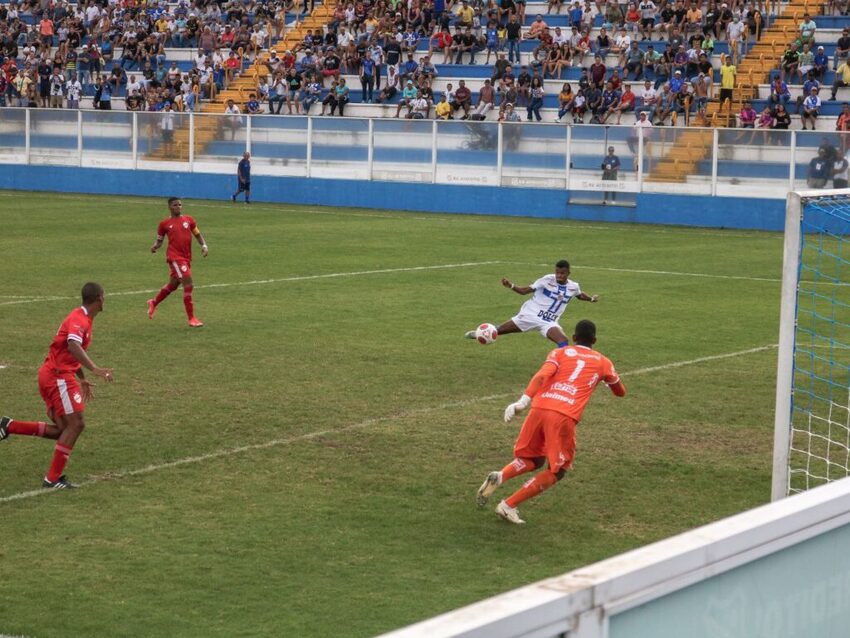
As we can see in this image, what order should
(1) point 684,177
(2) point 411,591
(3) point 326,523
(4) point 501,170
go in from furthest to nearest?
(4) point 501,170 < (1) point 684,177 < (3) point 326,523 < (2) point 411,591

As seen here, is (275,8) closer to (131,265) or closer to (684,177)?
(684,177)

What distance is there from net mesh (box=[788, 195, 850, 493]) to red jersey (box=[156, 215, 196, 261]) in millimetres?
8318

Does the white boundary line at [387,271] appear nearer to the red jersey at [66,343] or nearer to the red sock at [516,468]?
the red jersey at [66,343]

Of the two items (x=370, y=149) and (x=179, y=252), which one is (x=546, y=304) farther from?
(x=370, y=149)

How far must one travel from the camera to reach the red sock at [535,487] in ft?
32.3

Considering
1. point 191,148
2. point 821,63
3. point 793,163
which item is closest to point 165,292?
point 793,163

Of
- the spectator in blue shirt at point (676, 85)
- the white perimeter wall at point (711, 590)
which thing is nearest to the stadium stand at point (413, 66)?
the spectator in blue shirt at point (676, 85)

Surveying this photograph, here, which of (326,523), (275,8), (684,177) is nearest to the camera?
(326,523)

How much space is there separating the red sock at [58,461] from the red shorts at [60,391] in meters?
0.26

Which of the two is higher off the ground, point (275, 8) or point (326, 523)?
point (275, 8)

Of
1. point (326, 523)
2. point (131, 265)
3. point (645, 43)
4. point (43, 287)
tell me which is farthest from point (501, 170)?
point (326, 523)

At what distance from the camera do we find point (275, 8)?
54875 millimetres

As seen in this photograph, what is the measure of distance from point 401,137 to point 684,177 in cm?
873

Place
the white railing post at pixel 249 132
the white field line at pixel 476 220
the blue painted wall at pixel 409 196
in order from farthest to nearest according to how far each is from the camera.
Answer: the white railing post at pixel 249 132 < the blue painted wall at pixel 409 196 < the white field line at pixel 476 220
